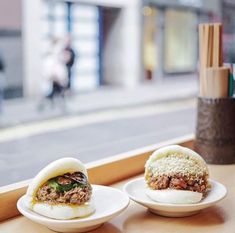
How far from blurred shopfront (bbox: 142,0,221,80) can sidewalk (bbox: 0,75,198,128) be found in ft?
2.39

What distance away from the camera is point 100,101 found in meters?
8.93

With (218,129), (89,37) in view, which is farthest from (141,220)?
(89,37)

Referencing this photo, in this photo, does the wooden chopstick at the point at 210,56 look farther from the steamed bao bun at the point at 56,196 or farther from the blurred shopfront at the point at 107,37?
the blurred shopfront at the point at 107,37

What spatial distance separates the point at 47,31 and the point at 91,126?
4.67 metres

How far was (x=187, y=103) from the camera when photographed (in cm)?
900

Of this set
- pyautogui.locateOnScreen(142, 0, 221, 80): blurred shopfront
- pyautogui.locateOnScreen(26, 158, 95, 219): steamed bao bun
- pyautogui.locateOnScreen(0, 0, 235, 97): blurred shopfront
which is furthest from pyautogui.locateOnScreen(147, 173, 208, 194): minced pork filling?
pyautogui.locateOnScreen(142, 0, 221, 80): blurred shopfront

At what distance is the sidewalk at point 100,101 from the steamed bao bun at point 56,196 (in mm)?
5161

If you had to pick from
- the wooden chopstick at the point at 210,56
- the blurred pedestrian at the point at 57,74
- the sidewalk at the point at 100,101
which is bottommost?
the sidewalk at the point at 100,101

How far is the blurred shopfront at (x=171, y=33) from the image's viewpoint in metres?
12.6

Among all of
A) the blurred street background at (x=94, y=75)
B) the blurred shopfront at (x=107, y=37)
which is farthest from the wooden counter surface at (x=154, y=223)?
the blurred shopfront at (x=107, y=37)

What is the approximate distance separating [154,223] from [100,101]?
26.1ft

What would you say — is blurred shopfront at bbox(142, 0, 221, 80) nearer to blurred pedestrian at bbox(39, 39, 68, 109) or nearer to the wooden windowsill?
blurred pedestrian at bbox(39, 39, 68, 109)

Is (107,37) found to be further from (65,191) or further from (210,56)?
(65,191)

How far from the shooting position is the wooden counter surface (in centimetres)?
96
